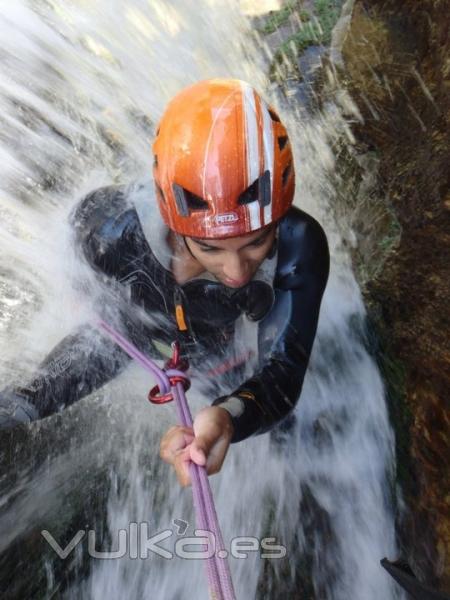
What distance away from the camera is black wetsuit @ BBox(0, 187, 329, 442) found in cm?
231

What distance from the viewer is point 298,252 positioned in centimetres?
245

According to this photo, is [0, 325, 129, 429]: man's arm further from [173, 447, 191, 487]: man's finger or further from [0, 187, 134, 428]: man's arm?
[173, 447, 191, 487]: man's finger

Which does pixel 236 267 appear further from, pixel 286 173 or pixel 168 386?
pixel 168 386

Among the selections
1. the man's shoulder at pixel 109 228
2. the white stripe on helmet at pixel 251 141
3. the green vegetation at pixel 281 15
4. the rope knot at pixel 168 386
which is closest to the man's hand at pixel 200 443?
the rope knot at pixel 168 386

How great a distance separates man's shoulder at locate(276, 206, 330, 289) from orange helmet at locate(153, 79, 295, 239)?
1.08ft

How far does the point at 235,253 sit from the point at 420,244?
154 cm

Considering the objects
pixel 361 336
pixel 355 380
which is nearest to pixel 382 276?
pixel 361 336

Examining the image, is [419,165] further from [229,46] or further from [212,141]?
[229,46]

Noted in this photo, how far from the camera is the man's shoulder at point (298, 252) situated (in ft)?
7.99

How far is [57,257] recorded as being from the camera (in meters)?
3.98

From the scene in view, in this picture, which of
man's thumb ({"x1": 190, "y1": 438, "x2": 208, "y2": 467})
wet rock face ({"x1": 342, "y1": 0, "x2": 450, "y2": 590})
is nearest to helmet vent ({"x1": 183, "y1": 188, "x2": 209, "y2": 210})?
man's thumb ({"x1": 190, "y1": 438, "x2": 208, "y2": 467})

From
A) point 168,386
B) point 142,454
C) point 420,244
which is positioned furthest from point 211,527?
point 142,454

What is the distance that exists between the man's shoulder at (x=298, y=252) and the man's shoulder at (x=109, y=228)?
2.41 feet

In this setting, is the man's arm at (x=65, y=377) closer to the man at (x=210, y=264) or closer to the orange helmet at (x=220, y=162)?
the man at (x=210, y=264)
